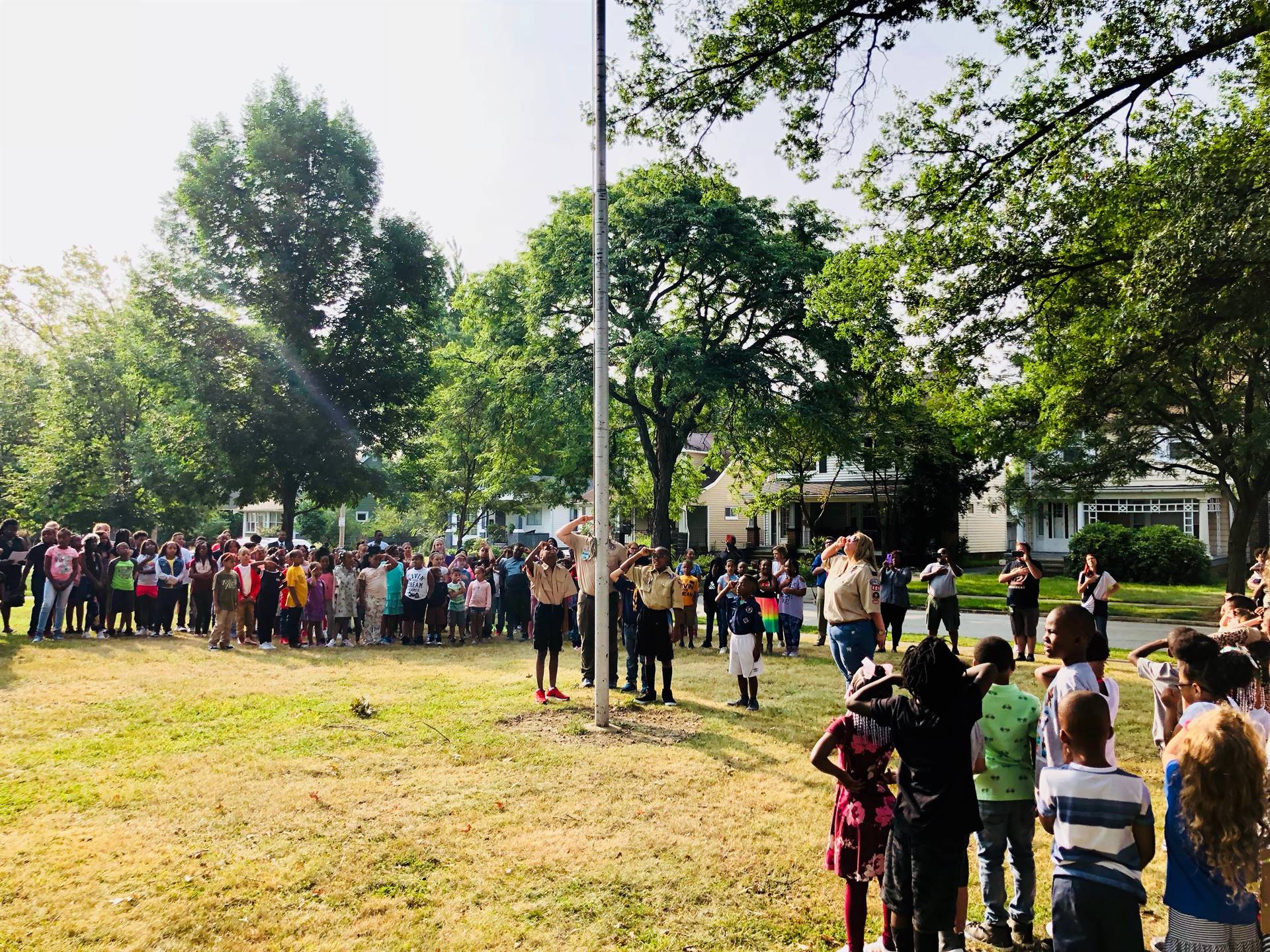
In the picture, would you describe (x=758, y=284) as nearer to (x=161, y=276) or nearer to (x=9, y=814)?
(x=161, y=276)

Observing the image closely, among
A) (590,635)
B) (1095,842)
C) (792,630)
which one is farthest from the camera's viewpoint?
(792,630)

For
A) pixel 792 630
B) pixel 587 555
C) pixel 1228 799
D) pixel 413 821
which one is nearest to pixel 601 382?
pixel 587 555

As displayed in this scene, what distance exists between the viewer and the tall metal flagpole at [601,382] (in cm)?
907

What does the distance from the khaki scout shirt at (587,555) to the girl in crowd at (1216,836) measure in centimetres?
649

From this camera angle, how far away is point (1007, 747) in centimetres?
455

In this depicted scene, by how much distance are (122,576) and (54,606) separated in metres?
1.15

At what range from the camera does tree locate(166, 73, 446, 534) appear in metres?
27.5

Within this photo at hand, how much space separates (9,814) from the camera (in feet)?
20.7

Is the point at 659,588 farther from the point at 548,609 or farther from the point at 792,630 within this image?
the point at 792,630

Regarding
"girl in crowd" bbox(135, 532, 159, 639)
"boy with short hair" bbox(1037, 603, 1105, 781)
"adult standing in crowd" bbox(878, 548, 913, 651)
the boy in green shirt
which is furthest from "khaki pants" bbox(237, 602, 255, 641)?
"boy with short hair" bbox(1037, 603, 1105, 781)

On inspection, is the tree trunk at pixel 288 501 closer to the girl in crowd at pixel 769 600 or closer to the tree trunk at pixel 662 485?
the tree trunk at pixel 662 485

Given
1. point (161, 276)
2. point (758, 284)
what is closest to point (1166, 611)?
point (758, 284)

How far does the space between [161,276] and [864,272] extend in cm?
2423

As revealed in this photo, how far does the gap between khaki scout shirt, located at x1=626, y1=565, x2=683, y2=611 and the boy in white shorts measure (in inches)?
32.2
